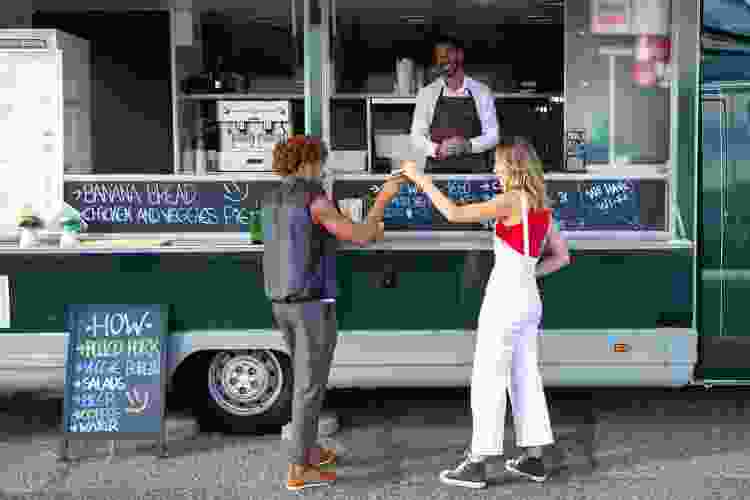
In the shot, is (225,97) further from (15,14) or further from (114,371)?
(114,371)

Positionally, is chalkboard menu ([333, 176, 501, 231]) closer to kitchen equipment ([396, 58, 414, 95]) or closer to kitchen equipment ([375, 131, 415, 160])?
kitchen equipment ([375, 131, 415, 160])

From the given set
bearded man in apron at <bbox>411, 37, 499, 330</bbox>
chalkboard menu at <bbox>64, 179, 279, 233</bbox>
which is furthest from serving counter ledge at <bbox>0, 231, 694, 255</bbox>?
bearded man in apron at <bbox>411, 37, 499, 330</bbox>

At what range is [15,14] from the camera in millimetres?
8570

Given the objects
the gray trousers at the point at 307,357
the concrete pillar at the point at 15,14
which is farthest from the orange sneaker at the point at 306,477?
the concrete pillar at the point at 15,14

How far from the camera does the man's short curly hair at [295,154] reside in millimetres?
5848

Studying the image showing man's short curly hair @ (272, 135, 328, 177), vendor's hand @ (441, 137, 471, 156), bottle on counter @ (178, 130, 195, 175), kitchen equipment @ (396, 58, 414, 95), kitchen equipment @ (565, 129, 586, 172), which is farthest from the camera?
kitchen equipment @ (396, 58, 414, 95)

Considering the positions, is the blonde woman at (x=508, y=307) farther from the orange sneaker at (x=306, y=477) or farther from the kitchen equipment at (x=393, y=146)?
the kitchen equipment at (x=393, y=146)

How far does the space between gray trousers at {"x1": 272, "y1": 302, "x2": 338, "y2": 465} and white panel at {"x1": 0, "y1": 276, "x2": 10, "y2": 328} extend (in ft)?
5.57

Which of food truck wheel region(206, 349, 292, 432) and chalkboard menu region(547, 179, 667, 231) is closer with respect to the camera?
food truck wheel region(206, 349, 292, 432)

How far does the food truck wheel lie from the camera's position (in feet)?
22.2

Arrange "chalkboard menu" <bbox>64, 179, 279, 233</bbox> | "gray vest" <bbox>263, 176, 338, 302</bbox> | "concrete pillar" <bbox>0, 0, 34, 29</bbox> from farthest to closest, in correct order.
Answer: "concrete pillar" <bbox>0, 0, 34, 29</bbox> → "chalkboard menu" <bbox>64, 179, 279, 233</bbox> → "gray vest" <bbox>263, 176, 338, 302</bbox>

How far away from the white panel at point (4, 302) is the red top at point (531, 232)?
269 centimetres

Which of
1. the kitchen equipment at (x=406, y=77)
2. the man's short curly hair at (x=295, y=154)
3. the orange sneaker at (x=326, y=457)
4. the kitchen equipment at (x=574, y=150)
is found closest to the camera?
the man's short curly hair at (x=295, y=154)

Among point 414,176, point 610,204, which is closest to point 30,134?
point 414,176
